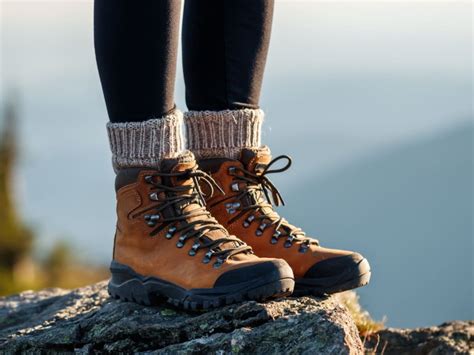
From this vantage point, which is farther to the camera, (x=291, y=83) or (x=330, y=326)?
(x=291, y=83)

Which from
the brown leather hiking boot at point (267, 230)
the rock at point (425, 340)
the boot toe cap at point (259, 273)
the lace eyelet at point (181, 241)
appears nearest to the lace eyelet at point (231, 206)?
the brown leather hiking boot at point (267, 230)

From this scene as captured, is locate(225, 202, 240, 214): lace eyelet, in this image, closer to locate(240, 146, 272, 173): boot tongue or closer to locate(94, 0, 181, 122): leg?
locate(240, 146, 272, 173): boot tongue

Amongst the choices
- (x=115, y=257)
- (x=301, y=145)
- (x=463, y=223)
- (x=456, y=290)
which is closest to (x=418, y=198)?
(x=463, y=223)

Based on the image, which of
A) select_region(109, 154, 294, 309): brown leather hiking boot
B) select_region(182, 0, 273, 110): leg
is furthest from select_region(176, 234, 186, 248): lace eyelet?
select_region(182, 0, 273, 110): leg

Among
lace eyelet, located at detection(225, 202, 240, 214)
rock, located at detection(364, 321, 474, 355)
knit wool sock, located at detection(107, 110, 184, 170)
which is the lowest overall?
rock, located at detection(364, 321, 474, 355)

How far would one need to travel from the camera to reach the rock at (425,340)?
9.07ft

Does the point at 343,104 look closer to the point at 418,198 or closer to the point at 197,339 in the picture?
the point at 418,198

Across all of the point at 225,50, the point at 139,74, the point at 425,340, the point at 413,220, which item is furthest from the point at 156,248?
the point at 413,220

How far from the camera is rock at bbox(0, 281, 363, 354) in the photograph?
208 cm

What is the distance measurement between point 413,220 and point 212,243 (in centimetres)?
3945

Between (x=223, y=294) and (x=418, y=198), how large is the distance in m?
40.2

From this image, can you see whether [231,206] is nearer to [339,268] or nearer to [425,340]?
[339,268]

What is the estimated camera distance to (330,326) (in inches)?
81.9

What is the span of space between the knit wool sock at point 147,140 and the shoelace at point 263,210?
0.74 ft
